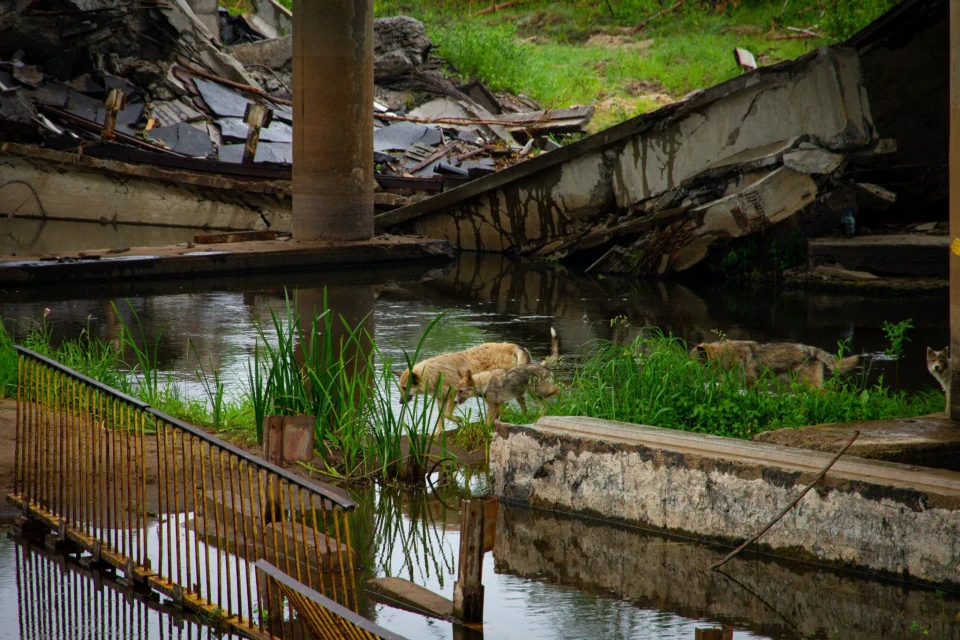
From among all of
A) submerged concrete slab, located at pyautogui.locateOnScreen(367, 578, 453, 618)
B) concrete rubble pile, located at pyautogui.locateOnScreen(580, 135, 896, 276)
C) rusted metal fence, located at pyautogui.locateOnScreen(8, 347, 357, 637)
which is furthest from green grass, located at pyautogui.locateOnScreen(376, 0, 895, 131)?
submerged concrete slab, located at pyautogui.locateOnScreen(367, 578, 453, 618)

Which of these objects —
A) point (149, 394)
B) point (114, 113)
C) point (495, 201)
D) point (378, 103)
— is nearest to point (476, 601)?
point (149, 394)

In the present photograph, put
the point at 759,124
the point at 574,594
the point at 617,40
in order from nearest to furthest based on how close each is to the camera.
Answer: the point at 574,594
the point at 759,124
the point at 617,40

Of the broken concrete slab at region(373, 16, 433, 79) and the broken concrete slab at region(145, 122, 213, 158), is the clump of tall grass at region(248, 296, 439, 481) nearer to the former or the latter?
the broken concrete slab at region(145, 122, 213, 158)

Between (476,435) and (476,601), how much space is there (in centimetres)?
282

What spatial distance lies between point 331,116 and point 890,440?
35.8 ft

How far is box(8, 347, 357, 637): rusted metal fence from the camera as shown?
4.52 metres

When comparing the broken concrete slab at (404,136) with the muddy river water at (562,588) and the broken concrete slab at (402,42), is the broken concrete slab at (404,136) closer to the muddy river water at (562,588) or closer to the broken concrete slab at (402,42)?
the broken concrete slab at (402,42)

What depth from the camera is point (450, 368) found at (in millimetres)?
8078

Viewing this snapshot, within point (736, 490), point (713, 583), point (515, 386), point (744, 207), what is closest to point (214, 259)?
point (744, 207)

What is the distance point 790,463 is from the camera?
18.0 feet

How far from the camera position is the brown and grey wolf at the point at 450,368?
753cm

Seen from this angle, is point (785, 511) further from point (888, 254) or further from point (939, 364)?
point (888, 254)

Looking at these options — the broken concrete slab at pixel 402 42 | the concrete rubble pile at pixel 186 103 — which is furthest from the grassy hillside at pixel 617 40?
the concrete rubble pile at pixel 186 103

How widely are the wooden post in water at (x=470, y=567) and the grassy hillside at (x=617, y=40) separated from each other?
899 inches
